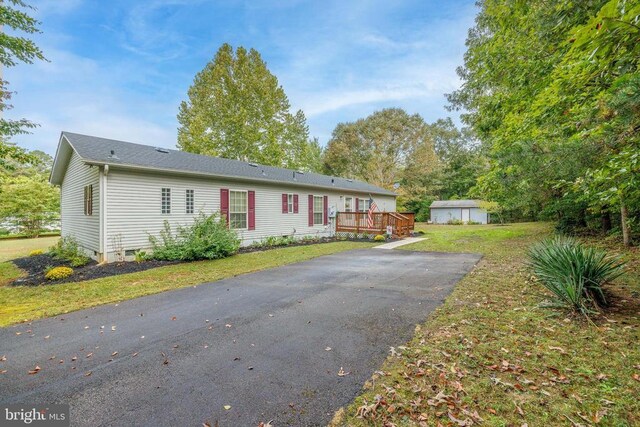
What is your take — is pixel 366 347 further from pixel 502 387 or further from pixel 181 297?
pixel 181 297

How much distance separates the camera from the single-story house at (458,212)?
31562 mm

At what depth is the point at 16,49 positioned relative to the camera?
307 inches

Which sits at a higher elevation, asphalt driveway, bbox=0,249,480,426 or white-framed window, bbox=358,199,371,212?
white-framed window, bbox=358,199,371,212

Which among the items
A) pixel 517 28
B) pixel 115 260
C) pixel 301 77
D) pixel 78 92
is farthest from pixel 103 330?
pixel 301 77

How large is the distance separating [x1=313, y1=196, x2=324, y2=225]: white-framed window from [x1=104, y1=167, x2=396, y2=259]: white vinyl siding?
1.72 meters

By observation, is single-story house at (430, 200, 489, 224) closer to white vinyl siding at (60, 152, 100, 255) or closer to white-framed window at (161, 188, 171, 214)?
white-framed window at (161, 188, 171, 214)

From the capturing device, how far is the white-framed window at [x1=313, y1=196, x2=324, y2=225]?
16.3 meters

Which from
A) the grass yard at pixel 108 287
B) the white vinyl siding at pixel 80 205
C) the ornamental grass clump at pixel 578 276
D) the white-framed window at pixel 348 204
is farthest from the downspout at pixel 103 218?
the white-framed window at pixel 348 204

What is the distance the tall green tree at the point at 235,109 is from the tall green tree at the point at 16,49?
15998mm

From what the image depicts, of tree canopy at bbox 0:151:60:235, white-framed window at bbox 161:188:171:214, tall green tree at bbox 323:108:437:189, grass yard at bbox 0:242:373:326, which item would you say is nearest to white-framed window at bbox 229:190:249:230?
white-framed window at bbox 161:188:171:214

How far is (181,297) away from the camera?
18.3 ft

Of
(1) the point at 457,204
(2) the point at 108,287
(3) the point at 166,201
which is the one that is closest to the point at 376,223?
(3) the point at 166,201

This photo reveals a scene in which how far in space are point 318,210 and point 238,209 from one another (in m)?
5.32

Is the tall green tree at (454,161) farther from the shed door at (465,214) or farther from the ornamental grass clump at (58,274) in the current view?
the ornamental grass clump at (58,274)
